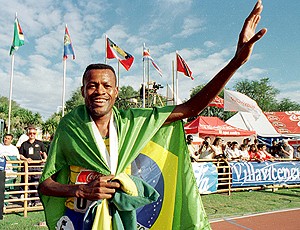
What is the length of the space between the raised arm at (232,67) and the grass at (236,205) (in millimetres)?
4530

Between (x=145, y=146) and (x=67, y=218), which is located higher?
(x=145, y=146)

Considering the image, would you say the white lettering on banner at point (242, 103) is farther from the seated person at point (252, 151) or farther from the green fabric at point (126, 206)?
the green fabric at point (126, 206)

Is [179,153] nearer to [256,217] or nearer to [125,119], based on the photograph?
[125,119]

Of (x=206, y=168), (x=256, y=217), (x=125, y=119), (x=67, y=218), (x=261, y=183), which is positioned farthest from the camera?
(x=261, y=183)

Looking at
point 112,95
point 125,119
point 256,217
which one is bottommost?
point 256,217

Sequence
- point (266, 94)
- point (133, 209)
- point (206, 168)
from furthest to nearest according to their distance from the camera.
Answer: point (266, 94) → point (206, 168) → point (133, 209)

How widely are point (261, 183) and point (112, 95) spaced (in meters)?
9.24

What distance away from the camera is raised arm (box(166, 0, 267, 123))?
5.85 ft

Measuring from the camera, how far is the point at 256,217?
6.54 meters

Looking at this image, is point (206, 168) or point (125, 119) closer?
point (125, 119)

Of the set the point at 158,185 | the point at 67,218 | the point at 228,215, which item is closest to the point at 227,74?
the point at 158,185

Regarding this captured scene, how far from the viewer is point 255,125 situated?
20.7 m

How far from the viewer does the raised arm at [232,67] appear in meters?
1.78

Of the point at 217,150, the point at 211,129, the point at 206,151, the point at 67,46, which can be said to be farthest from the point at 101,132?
the point at 67,46
